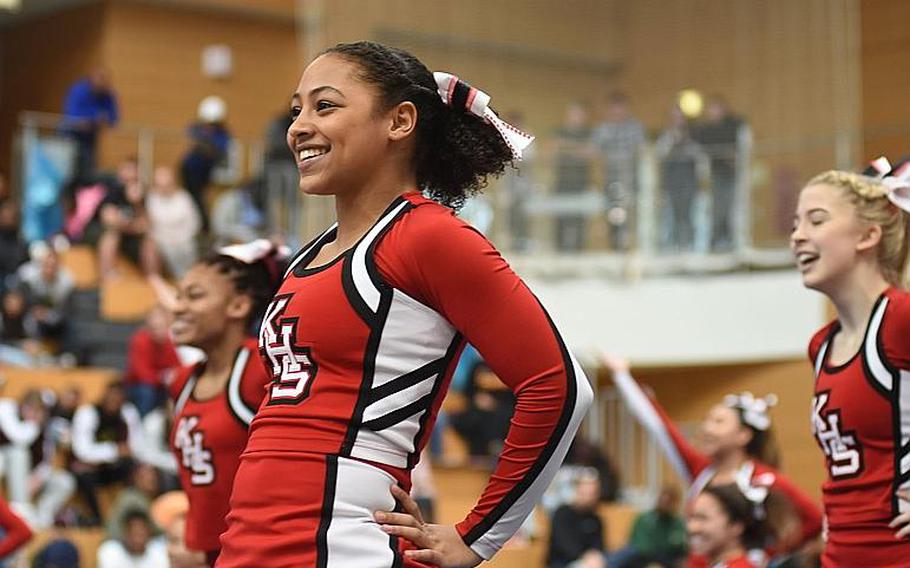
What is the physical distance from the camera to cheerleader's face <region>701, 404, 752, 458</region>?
6.76m

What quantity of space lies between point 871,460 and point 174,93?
15531 mm

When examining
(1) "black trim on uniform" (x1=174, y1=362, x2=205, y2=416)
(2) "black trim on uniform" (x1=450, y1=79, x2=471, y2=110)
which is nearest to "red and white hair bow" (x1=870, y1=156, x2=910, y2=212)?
(2) "black trim on uniform" (x1=450, y1=79, x2=471, y2=110)

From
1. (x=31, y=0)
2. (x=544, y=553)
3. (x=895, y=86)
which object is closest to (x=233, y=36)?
(x=31, y=0)

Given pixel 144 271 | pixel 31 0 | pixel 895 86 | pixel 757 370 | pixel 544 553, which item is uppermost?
pixel 31 0

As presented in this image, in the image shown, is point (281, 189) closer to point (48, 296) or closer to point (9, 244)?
point (48, 296)

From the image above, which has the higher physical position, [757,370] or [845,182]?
[845,182]

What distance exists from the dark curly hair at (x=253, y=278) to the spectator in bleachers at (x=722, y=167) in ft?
28.0

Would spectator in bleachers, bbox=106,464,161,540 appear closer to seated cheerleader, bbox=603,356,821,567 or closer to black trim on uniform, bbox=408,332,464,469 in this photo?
seated cheerleader, bbox=603,356,821,567

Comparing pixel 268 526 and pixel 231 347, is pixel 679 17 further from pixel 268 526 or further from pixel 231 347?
pixel 268 526

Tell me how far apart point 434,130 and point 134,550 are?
7077 mm

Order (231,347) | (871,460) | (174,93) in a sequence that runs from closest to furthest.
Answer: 1. (871,460)
2. (231,347)
3. (174,93)

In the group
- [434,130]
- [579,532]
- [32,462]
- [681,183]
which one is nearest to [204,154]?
[681,183]

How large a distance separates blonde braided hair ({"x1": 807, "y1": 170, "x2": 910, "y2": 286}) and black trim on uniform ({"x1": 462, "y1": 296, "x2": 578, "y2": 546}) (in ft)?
5.56

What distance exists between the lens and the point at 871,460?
4215mm
